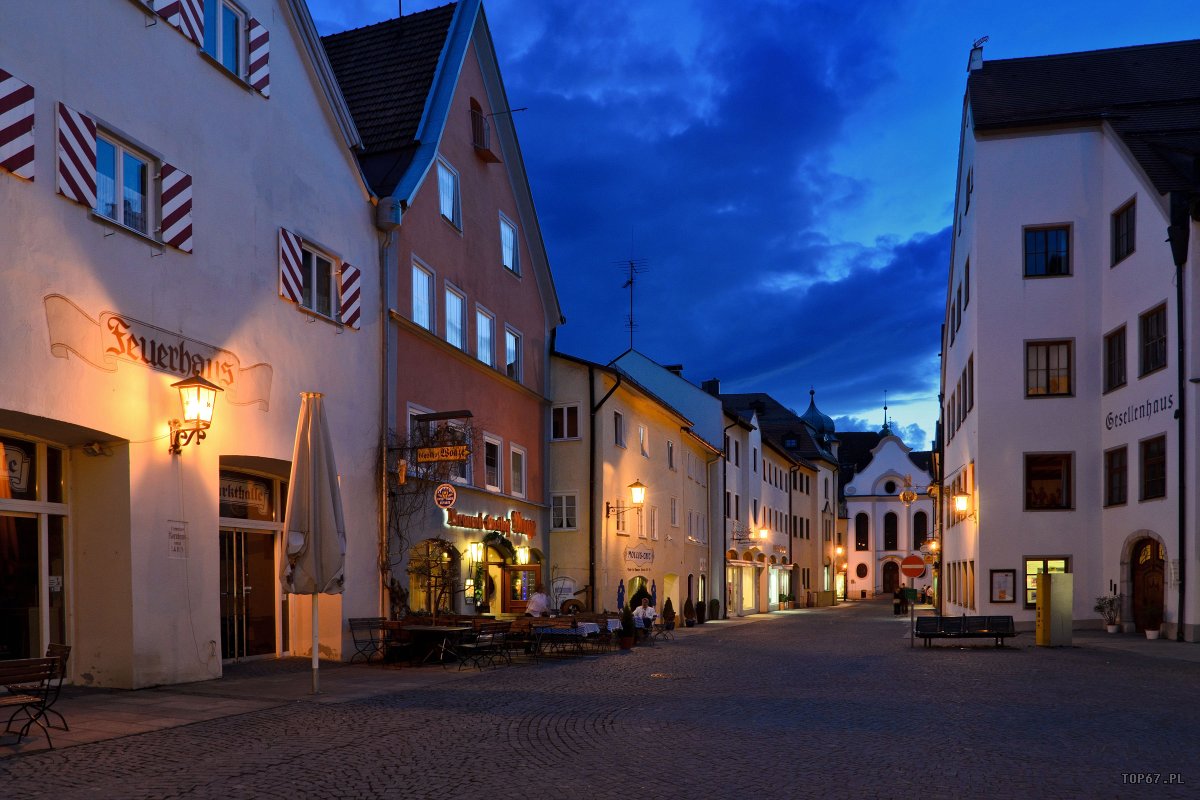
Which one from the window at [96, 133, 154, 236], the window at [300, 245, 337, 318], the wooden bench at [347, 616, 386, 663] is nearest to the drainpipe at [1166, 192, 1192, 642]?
the wooden bench at [347, 616, 386, 663]

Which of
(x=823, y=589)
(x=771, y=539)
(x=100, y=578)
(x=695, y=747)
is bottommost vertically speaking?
(x=823, y=589)

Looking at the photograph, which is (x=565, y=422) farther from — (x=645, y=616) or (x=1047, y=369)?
(x=1047, y=369)

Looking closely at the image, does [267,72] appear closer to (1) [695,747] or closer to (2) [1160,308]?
(1) [695,747]

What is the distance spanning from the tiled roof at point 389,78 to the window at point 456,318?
2994 millimetres

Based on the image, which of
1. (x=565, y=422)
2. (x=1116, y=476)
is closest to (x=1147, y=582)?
(x=1116, y=476)

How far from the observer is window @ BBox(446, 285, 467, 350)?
931 inches

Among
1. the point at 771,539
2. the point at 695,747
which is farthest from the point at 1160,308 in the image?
the point at 771,539

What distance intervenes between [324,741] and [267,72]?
1108 centimetres

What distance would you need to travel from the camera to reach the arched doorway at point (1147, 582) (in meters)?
29.5

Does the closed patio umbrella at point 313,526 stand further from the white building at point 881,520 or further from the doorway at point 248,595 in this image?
the white building at point 881,520

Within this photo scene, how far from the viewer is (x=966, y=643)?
28141mm

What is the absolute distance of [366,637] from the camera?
1934 cm

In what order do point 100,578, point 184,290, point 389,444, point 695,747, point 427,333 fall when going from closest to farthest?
point 695,747, point 100,578, point 184,290, point 389,444, point 427,333

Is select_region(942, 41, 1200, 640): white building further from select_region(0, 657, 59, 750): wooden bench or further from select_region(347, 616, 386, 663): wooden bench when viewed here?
select_region(0, 657, 59, 750): wooden bench
